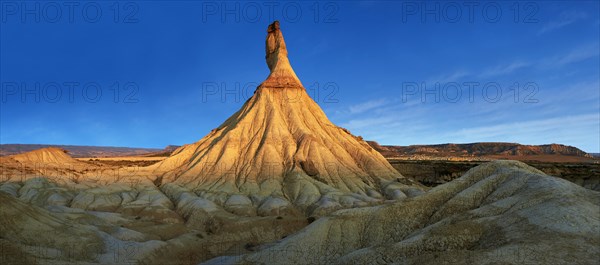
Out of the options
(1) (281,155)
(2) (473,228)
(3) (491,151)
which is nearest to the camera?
(2) (473,228)

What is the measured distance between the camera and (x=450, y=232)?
603 inches

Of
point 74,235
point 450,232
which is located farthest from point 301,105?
point 450,232

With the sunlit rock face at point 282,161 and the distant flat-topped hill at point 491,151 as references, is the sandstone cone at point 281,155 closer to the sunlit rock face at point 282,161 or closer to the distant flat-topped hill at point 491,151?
the sunlit rock face at point 282,161

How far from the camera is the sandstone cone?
165ft

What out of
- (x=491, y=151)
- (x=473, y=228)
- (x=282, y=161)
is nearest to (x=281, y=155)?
(x=282, y=161)

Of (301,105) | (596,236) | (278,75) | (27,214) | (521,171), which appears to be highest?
(278,75)

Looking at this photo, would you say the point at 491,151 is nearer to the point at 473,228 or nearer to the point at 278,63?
the point at 278,63

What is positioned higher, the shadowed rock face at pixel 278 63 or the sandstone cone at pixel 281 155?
the shadowed rock face at pixel 278 63

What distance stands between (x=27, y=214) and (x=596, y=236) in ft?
101

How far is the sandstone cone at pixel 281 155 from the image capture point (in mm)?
50188

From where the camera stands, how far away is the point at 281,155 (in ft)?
182

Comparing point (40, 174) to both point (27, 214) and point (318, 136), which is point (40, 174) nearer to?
point (27, 214)

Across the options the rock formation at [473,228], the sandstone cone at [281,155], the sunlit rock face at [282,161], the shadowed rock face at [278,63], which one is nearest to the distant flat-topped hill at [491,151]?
the shadowed rock face at [278,63]

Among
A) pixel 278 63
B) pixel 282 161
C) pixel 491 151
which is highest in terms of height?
pixel 278 63
